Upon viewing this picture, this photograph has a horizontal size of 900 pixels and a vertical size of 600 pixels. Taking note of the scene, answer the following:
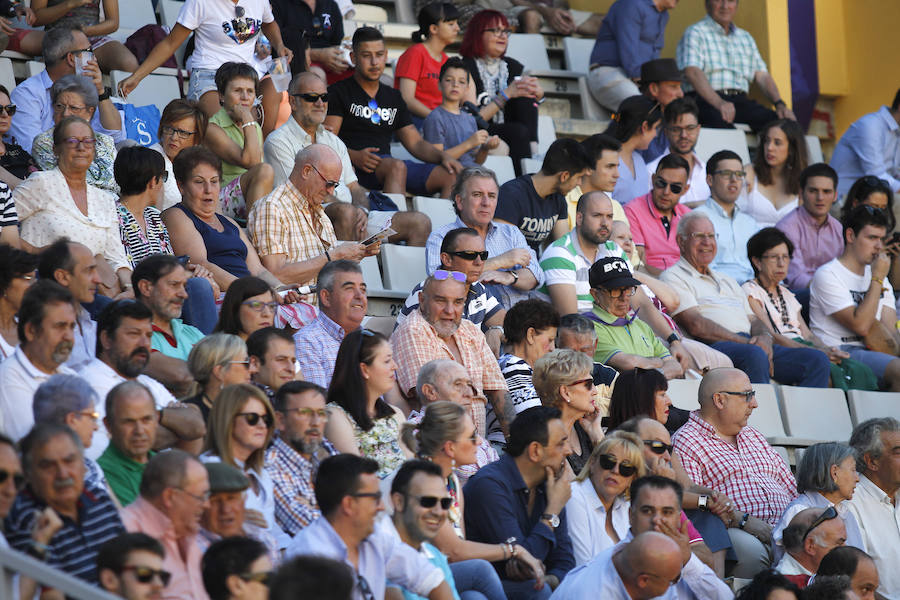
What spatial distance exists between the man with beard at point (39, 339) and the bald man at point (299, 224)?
7.29 ft

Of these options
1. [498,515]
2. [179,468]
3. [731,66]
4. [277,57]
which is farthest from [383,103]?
[179,468]

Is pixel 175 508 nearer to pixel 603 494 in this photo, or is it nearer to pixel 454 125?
pixel 603 494

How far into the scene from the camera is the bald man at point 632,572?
15.3ft

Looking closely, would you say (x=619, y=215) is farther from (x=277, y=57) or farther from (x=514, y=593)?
(x=514, y=593)

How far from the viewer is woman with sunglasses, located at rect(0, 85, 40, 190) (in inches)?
255

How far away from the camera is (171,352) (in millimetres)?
5379

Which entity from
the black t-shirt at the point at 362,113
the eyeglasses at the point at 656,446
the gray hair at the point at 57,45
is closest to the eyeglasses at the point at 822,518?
the eyeglasses at the point at 656,446

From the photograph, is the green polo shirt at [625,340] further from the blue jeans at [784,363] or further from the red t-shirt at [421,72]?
the red t-shirt at [421,72]

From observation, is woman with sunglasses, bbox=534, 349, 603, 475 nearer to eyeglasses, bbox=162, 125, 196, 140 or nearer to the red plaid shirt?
the red plaid shirt

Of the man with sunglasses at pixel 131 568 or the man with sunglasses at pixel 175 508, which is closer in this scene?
the man with sunglasses at pixel 131 568

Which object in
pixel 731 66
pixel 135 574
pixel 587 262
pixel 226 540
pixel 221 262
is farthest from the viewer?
pixel 731 66

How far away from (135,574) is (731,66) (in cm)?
757

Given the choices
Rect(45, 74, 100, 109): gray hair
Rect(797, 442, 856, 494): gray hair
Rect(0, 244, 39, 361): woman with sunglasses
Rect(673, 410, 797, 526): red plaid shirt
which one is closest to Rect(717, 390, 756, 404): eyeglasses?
Rect(673, 410, 797, 526): red plaid shirt

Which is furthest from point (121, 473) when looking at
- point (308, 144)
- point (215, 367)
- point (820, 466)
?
point (308, 144)
